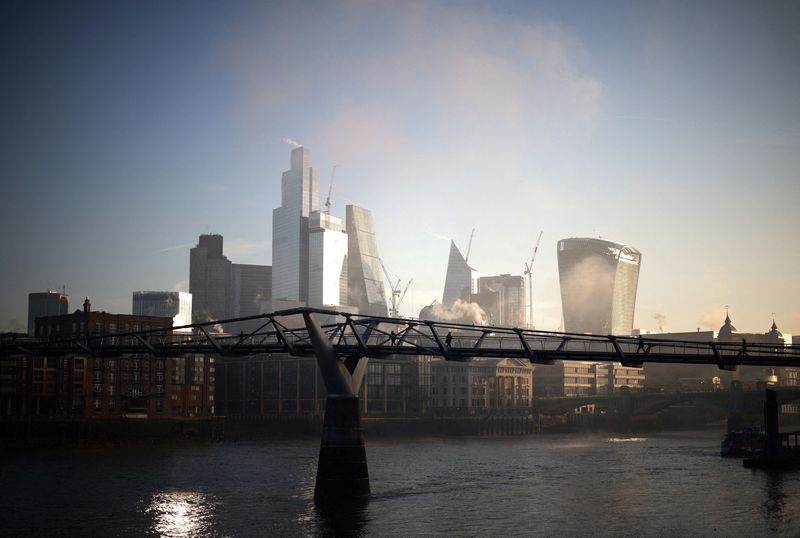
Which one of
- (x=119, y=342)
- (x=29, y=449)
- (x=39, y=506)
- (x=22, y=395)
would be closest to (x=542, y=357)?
(x=39, y=506)

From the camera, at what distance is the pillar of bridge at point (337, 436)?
8438 centimetres

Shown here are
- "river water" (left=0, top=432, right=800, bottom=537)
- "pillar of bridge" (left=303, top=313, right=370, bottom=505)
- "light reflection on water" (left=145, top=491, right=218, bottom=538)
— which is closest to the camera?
"light reflection on water" (left=145, top=491, right=218, bottom=538)

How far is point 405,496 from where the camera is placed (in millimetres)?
92875

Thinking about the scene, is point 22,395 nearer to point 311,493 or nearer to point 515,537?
point 311,493

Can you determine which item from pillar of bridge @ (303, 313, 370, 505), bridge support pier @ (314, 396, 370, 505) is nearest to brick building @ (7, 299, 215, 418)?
pillar of bridge @ (303, 313, 370, 505)

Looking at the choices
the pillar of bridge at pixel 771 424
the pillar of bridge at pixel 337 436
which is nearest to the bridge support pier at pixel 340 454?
the pillar of bridge at pixel 337 436

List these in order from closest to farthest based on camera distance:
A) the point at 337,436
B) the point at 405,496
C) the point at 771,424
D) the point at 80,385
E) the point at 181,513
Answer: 1. the point at 181,513
2. the point at 337,436
3. the point at 405,496
4. the point at 771,424
5. the point at 80,385

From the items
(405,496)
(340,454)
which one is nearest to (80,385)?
(405,496)

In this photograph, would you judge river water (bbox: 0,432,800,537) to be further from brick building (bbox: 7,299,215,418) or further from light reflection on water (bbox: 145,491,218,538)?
brick building (bbox: 7,299,215,418)

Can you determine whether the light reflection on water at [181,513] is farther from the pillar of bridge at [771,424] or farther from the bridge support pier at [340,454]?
the pillar of bridge at [771,424]

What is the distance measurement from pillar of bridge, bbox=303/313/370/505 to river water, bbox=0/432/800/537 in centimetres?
264

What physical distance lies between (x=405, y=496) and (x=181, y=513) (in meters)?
23.0

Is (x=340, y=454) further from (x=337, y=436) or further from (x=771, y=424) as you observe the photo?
(x=771, y=424)

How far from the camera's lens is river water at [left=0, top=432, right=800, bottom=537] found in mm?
74375
